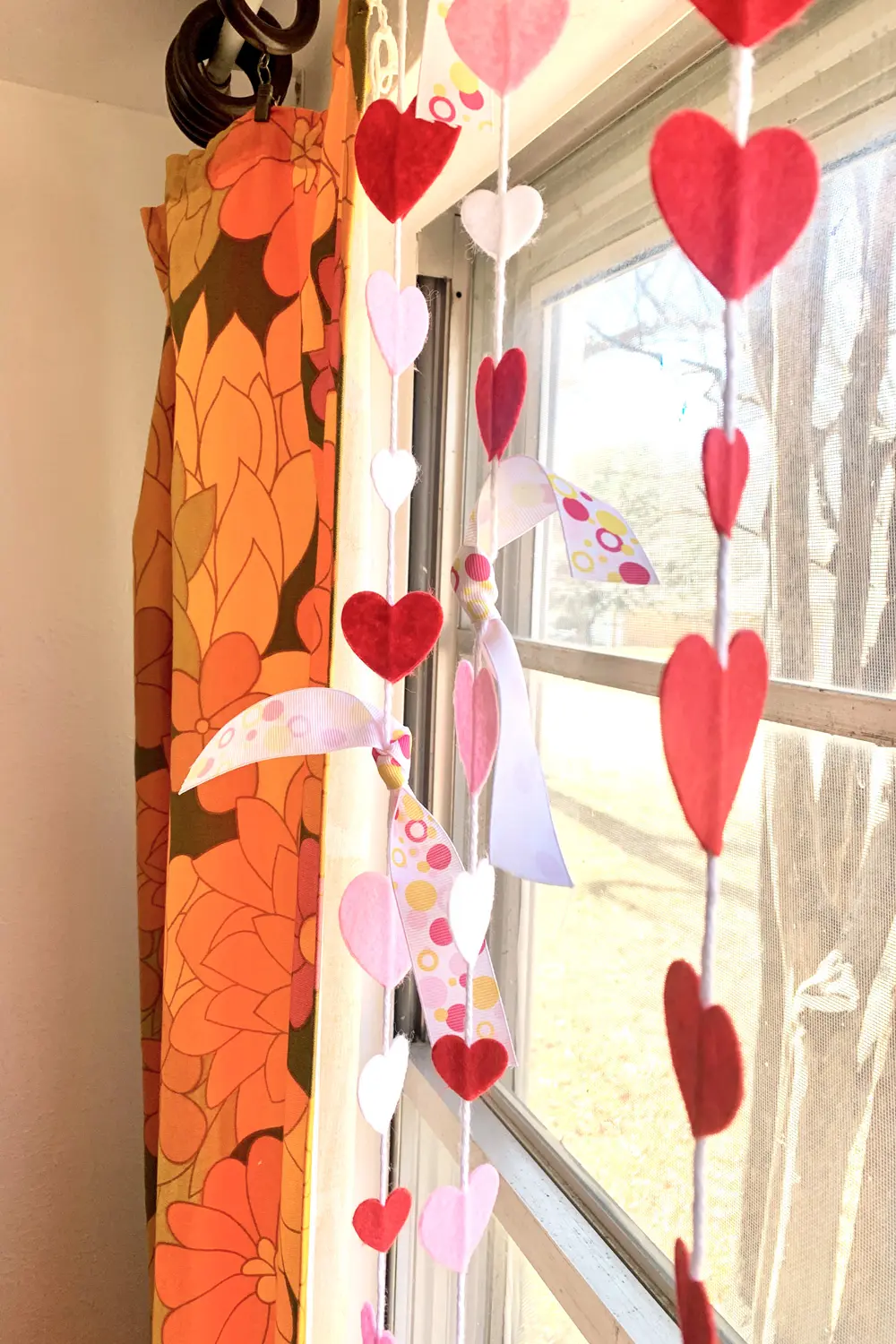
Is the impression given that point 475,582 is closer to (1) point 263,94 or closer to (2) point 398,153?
(2) point 398,153

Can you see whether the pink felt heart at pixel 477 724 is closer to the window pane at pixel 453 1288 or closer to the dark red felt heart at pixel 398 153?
the dark red felt heart at pixel 398 153

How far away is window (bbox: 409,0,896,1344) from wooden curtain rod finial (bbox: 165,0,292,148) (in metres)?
0.32

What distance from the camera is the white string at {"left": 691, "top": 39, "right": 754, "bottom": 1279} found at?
0.74 ft

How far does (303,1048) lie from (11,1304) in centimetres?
92

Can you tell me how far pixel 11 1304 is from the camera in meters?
1.13

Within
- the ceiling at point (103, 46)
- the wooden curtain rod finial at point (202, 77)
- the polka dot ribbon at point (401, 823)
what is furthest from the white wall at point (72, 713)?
the polka dot ribbon at point (401, 823)

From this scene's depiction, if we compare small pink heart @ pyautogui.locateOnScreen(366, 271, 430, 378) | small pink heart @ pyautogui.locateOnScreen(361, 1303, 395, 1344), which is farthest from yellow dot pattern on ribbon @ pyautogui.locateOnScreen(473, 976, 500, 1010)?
small pink heart @ pyautogui.locateOnScreen(366, 271, 430, 378)

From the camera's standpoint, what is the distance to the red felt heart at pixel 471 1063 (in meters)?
0.34

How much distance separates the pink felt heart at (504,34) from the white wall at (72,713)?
0.93 meters

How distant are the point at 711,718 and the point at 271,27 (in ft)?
2.48

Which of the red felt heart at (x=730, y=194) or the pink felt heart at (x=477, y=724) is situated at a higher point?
the red felt heart at (x=730, y=194)

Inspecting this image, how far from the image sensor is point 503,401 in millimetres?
350

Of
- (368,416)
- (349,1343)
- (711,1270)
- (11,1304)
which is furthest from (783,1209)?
(11,1304)

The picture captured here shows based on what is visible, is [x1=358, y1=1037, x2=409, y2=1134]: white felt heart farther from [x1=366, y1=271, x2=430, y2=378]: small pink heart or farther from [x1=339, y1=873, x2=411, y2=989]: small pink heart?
[x1=366, y1=271, x2=430, y2=378]: small pink heart
